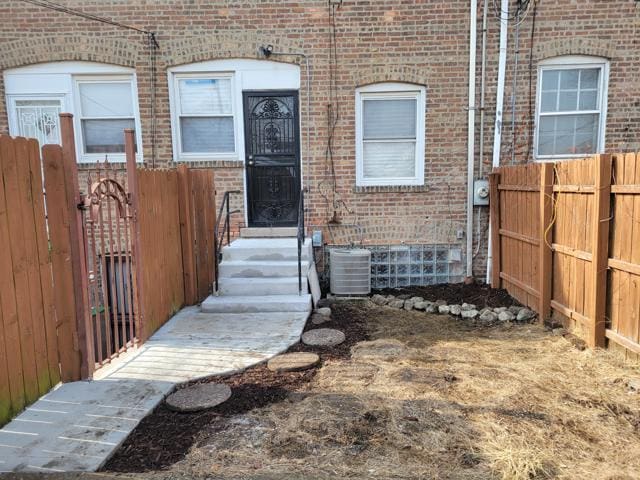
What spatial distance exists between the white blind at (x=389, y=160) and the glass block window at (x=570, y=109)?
2052mm

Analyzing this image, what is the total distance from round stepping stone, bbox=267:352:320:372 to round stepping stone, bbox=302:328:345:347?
1.17 feet

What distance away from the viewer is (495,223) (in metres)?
7.01

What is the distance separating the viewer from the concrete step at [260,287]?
6078mm

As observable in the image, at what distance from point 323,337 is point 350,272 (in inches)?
81.2

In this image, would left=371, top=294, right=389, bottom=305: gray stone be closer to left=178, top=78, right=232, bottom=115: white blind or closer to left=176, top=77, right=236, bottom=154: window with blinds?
left=176, top=77, right=236, bottom=154: window with blinds

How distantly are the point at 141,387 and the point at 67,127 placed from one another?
83.6 inches

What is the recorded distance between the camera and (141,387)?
3.62 m

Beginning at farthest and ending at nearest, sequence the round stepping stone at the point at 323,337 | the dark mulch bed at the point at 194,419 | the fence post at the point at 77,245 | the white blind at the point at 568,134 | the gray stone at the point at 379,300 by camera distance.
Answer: the white blind at the point at 568,134 → the gray stone at the point at 379,300 → the round stepping stone at the point at 323,337 → the fence post at the point at 77,245 → the dark mulch bed at the point at 194,419

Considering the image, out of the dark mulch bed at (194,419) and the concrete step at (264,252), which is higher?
the concrete step at (264,252)

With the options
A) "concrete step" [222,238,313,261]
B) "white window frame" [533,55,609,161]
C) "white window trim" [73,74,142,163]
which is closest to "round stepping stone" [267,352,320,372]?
"concrete step" [222,238,313,261]

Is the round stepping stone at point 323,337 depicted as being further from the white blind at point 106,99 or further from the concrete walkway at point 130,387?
the white blind at point 106,99

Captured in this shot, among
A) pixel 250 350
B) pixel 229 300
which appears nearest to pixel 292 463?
pixel 250 350

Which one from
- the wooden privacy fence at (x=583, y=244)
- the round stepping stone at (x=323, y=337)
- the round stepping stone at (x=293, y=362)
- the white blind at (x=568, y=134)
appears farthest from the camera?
the white blind at (x=568, y=134)

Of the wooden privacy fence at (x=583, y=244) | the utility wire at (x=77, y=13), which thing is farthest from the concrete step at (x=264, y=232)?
the wooden privacy fence at (x=583, y=244)
